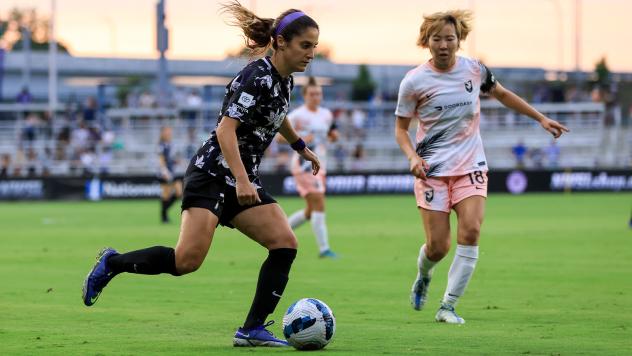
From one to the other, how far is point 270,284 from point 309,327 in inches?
17.3

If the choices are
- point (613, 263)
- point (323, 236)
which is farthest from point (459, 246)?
point (323, 236)

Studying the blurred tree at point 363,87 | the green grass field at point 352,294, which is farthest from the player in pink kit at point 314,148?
the blurred tree at point 363,87

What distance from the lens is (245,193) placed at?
25.3 ft

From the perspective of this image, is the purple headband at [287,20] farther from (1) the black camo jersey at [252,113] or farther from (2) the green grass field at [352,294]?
(2) the green grass field at [352,294]

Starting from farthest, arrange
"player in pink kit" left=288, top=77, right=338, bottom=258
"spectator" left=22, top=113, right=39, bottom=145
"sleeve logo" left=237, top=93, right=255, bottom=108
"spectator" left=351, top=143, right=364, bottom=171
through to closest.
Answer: "spectator" left=351, top=143, right=364, bottom=171, "spectator" left=22, top=113, right=39, bottom=145, "player in pink kit" left=288, top=77, right=338, bottom=258, "sleeve logo" left=237, top=93, right=255, bottom=108

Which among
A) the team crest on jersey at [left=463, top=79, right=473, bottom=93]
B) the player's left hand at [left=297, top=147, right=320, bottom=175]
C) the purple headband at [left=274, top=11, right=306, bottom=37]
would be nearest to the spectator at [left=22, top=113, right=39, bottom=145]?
the team crest on jersey at [left=463, top=79, right=473, bottom=93]

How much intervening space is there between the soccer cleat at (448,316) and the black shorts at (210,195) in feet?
7.37

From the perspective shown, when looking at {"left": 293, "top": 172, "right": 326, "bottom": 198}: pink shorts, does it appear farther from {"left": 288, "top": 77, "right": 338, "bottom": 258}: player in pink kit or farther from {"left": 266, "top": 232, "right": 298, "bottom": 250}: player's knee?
{"left": 266, "top": 232, "right": 298, "bottom": 250}: player's knee

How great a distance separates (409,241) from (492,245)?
164cm

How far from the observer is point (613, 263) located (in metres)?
15.5

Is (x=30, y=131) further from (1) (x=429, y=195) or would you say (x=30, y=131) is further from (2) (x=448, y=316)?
(2) (x=448, y=316)

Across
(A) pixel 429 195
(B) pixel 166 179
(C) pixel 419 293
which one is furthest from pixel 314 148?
(B) pixel 166 179

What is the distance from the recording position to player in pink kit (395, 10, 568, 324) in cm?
975

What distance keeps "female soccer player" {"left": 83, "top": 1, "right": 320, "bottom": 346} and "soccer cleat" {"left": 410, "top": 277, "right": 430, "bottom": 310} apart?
8.09ft
